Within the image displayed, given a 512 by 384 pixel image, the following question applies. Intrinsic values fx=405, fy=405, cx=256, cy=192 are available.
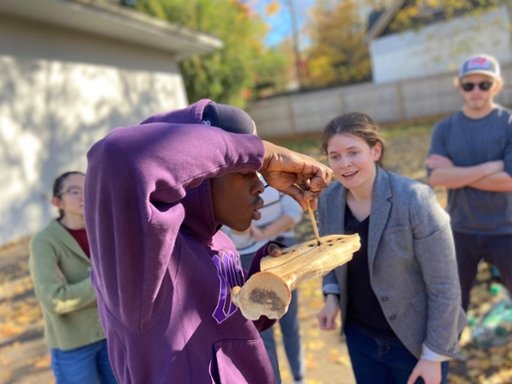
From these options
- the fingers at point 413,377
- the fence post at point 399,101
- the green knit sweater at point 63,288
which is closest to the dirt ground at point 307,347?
the fingers at point 413,377

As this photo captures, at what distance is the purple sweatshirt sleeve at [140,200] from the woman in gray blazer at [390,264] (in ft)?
3.93

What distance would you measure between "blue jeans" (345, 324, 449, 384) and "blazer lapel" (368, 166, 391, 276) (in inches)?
17.6

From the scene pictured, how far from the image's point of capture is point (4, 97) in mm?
8391

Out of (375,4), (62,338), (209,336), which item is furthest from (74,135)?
(375,4)

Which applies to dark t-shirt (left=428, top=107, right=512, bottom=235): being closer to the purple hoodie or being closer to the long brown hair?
the long brown hair

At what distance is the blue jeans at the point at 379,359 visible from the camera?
2141mm

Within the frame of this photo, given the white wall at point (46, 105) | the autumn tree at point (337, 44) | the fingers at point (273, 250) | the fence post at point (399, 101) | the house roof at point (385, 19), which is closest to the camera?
the fingers at point (273, 250)

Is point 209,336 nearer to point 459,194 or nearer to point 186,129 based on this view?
point 186,129

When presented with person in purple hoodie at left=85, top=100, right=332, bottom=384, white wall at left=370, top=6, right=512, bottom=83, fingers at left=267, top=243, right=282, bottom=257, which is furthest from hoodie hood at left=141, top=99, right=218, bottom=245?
white wall at left=370, top=6, right=512, bottom=83

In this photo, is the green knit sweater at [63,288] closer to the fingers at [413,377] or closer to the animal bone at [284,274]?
the animal bone at [284,274]

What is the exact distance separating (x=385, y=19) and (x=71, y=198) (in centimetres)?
2756

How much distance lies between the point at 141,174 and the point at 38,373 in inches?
165

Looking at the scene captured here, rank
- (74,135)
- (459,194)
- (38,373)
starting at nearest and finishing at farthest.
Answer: (459,194) < (38,373) < (74,135)

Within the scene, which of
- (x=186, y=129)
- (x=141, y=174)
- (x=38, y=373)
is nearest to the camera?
(x=141, y=174)
